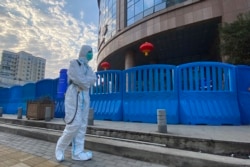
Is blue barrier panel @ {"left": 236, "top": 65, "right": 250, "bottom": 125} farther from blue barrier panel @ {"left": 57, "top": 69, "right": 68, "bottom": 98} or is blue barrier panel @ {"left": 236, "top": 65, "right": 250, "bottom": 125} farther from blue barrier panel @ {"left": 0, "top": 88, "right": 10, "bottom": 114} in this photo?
blue barrier panel @ {"left": 0, "top": 88, "right": 10, "bottom": 114}

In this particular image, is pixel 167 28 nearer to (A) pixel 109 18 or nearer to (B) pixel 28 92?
(A) pixel 109 18

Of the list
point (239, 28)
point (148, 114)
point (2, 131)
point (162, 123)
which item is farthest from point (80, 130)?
point (239, 28)

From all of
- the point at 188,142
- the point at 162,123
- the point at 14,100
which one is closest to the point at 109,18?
the point at 14,100

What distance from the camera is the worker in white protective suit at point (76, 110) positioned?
3485 mm

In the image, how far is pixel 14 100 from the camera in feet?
37.6

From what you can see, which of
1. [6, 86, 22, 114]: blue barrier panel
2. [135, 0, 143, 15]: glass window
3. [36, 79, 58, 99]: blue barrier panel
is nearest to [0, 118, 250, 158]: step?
[36, 79, 58, 99]: blue barrier panel

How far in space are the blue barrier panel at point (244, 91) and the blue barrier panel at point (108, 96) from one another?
381cm

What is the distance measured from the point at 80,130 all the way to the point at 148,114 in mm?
2824

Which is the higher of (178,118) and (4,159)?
(178,118)

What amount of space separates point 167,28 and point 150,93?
32.8ft

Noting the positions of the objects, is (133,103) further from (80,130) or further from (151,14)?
(151,14)

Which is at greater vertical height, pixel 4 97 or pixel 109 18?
pixel 109 18

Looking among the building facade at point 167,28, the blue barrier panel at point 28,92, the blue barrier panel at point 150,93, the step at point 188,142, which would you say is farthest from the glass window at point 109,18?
the step at point 188,142

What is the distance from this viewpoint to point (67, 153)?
13.3ft
